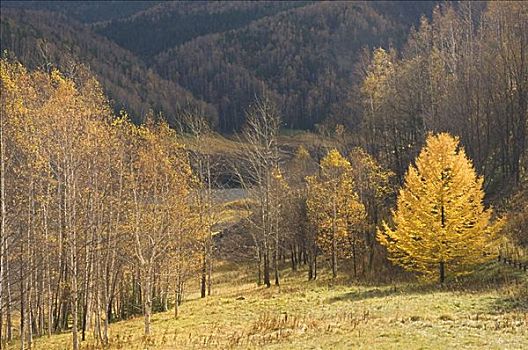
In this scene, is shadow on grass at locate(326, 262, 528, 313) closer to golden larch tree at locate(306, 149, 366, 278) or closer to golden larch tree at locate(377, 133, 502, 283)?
golden larch tree at locate(377, 133, 502, 283)

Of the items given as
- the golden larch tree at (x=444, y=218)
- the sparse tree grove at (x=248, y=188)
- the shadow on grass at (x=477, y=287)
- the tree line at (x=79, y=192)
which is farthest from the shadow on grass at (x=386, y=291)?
the tree line at (x=79, y=192)

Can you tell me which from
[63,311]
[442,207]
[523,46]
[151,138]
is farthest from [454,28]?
[63,311]

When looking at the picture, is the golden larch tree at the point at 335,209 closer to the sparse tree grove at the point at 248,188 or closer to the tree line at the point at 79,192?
the sparse tree grove at the point at 248,188

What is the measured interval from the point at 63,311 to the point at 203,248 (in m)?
9.62

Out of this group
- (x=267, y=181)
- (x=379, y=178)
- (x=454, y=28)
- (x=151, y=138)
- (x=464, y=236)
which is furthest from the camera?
(x=454, y=28)

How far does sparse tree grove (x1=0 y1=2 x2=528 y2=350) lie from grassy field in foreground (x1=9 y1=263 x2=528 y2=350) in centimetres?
209

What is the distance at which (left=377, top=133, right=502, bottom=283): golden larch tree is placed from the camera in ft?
94.8

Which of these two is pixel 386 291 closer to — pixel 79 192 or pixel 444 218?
pixel 444 218

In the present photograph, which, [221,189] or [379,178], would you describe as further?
[379,178]

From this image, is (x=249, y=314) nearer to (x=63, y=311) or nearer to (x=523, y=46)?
(x=63, y=311)

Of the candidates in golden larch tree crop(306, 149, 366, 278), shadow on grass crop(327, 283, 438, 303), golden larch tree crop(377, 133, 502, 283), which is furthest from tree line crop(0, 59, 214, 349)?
golden larch tree crop(377, 133, 502, 283)

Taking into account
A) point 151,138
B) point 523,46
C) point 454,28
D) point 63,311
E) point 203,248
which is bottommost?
point 63,311

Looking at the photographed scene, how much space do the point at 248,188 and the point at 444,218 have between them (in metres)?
14.8

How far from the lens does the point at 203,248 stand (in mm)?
34938
